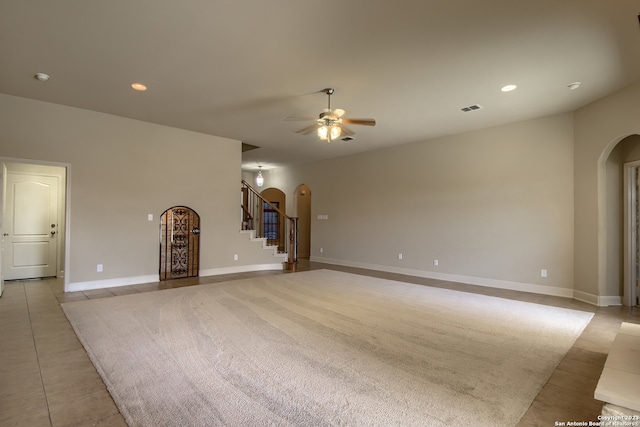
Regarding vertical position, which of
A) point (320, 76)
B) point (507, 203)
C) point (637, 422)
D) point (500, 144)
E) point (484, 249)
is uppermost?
point (320, 76)

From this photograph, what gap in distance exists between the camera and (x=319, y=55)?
3477mm

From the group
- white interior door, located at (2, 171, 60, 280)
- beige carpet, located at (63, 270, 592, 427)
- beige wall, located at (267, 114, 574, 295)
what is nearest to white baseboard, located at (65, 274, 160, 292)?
beige carpet, located at (63, 270, 592, 427)

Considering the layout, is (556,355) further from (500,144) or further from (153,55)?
(153,55)

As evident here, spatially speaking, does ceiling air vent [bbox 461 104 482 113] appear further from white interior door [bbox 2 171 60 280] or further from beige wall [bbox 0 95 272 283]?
white interior door [bbox 2 171 60 280]

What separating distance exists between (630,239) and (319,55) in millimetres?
5400

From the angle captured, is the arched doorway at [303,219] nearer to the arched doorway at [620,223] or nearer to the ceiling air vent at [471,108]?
the ceiling air vent at [471,108]

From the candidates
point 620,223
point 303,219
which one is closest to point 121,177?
point 303,219

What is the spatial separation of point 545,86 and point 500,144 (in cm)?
188

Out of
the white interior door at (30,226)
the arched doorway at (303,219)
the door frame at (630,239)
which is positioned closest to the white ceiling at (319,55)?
the door frame at (630,239)

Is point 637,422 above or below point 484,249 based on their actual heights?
below

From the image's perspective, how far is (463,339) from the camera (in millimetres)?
3307

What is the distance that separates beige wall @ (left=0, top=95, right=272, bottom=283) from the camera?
5082mm

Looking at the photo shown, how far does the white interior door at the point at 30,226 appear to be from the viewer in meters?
5.98

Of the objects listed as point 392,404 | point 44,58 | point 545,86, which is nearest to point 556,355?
point 392,404
